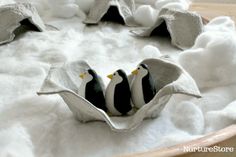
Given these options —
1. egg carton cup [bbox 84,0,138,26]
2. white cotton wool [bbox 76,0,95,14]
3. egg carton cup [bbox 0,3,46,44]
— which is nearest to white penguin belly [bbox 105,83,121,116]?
egg carton cup [bbox 0,3,46,44]

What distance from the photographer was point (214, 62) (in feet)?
2.83

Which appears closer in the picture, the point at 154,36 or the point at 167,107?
the point at 167,107

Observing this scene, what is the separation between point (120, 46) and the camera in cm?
123

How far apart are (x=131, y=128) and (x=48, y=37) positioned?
673 millimetres

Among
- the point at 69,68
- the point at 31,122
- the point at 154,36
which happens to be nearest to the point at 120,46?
the point at 154,36

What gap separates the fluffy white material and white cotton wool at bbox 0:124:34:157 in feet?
1.35

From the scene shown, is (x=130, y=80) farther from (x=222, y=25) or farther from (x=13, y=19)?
(x=13, y=19)

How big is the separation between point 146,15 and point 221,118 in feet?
2.54

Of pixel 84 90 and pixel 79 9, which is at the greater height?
pixel 84 90

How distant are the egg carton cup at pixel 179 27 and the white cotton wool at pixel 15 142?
0.64 metres

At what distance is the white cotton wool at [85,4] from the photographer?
1.55 metres

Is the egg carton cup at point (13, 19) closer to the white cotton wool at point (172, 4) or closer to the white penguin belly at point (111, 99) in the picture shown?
the white cotton wool at point (172, 4)

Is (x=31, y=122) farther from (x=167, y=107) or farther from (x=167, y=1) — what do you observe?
(x=167, y=1)

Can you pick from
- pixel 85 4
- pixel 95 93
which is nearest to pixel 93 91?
pixel 95 93
